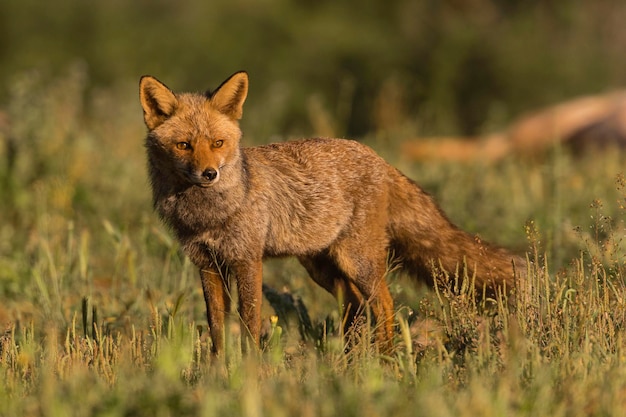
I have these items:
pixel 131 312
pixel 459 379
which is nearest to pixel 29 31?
pixel 131 312

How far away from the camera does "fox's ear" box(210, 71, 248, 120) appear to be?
18.1 feet

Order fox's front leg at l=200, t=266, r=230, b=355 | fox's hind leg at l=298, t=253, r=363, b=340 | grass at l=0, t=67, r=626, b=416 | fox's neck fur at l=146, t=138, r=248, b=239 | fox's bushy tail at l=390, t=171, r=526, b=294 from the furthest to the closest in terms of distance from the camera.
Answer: fox's hind leg at l=298, t=253, r=363, b=340, fox's bushy tail at l=390, t=171, r=526, b=294, fox's front leg at l=200, t=266, r=230, b=355, fox's neck fur at l=146, t=138, r=248, b=239, grass at l=0, t=67, r=626, b=416

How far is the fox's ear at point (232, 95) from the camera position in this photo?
18.1ft

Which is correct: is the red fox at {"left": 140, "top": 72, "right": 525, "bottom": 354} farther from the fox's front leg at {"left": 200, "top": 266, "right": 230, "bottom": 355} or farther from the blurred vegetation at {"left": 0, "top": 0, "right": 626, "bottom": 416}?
the blurred vegetation at {"left": 0, "top": 0, "right": 626, "bottom": 416}

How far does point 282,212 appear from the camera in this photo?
573 cm

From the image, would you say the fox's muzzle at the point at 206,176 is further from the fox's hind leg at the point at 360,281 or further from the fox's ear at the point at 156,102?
the fox's hind leg at the point at 360,281

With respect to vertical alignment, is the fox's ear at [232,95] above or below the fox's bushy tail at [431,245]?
above

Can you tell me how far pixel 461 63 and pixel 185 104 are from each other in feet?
55.2

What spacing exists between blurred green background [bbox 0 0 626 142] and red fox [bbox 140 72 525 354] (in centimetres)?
1057

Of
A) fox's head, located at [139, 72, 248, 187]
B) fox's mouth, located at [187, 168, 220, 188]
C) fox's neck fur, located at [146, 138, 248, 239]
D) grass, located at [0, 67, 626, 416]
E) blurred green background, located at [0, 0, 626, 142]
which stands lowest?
grass, located at [0, 67, 626, 416]

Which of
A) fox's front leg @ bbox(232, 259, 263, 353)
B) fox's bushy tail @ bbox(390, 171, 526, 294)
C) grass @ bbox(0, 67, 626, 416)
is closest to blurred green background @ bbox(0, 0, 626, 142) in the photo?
grass @ bbox(0, 67, 626, 416)

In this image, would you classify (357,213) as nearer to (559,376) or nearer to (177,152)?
(177,152)

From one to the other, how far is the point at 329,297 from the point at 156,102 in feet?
7.61

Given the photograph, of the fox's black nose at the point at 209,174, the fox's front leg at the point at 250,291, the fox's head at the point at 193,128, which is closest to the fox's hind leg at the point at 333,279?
the fox's front leg at the point at 250,291
